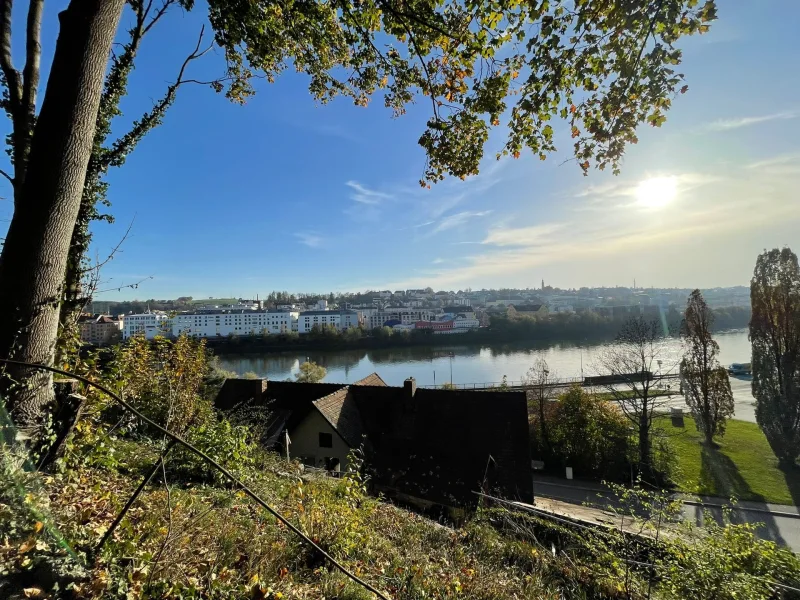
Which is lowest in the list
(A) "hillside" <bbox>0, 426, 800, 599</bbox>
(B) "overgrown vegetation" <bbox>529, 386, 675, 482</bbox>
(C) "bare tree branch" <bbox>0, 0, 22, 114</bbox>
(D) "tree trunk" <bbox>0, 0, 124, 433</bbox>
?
(B) "overgrown vegetation" <bbox>529, 386, 675, 482</bbox>

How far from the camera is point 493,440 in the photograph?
10.4m

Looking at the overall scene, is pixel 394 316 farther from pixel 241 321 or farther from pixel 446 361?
pixel 446 361

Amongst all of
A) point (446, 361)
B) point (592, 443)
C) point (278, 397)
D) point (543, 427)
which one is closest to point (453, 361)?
point (446, 361)

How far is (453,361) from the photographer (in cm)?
5003

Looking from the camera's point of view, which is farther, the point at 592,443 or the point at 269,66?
the point at 592,443

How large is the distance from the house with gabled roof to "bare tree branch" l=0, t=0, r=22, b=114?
6.79 m

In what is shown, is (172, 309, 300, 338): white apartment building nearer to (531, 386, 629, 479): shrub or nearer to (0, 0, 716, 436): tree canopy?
(531, 386, 629, 479): shrub

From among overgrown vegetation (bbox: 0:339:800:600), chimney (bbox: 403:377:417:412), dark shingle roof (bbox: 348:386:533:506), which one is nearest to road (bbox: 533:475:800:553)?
dark shingle roof (bbox: 348:386:533:506)

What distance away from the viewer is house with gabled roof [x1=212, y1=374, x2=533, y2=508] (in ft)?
29.5

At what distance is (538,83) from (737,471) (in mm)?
19122

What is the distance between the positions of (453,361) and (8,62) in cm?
4937

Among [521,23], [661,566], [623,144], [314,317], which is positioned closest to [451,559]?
[661,566]

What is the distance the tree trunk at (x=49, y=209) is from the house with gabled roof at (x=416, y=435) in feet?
18.9

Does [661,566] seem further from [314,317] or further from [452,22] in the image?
[314,317]
